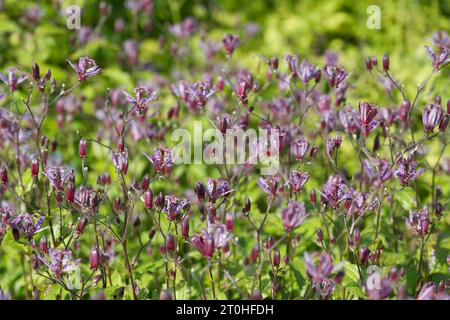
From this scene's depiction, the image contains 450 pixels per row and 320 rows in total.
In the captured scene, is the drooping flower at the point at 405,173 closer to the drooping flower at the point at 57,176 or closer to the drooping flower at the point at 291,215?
the drooping flower at the point at 291,215

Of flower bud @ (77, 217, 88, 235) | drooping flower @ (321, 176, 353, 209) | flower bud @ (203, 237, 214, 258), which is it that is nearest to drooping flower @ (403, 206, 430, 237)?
drooping flower @ (321, 176, 353, 209)

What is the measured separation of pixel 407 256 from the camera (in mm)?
2762

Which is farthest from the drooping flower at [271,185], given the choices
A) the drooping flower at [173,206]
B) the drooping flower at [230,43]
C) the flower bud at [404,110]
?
the drooping flower at [230,43]

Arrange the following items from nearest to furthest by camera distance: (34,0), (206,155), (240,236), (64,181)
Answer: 1. (64,181)
2. (206,155)
3. (240,236)
4. (34,0)

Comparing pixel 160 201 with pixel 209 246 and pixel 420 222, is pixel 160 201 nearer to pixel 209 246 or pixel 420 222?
pixel 209 246

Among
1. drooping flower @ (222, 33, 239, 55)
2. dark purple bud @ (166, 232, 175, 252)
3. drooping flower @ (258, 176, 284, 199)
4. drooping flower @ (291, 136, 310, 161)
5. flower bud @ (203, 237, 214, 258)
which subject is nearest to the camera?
flower bud @ (203, 237, 214, 258)

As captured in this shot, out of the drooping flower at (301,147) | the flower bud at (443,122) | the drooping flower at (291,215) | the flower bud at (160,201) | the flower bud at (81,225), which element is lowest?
the flower bud at (81,225)

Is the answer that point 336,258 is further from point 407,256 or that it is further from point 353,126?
point 353,126

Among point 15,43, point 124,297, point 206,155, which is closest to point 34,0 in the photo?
point 15,43

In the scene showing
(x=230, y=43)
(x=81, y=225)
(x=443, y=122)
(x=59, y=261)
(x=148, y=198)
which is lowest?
(x=59, y=261)

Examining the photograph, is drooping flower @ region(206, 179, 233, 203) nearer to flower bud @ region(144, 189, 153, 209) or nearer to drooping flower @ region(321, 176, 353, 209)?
flower bud @ region(144, 189, 153, 209)

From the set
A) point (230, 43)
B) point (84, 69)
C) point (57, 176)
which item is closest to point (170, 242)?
point (57, 176)

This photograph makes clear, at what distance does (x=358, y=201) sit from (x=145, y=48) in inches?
142

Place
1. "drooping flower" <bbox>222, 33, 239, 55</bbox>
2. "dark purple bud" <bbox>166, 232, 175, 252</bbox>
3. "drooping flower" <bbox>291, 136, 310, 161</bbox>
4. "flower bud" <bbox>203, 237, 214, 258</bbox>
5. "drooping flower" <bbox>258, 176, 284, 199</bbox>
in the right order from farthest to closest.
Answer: "drooping flower" <bbox>222, 33, 239, 55</bbox>
"drooping flower" <bbox>291, 136, 310, 161</bbox>
"drooping flower" <bbox>258, 176, 284, 199</bbox>
"dark purple bud" <bbox>166, 232, 175, 252</bbox>
"flower bud" <bbox>203, 237, 214, 258</bbox>
